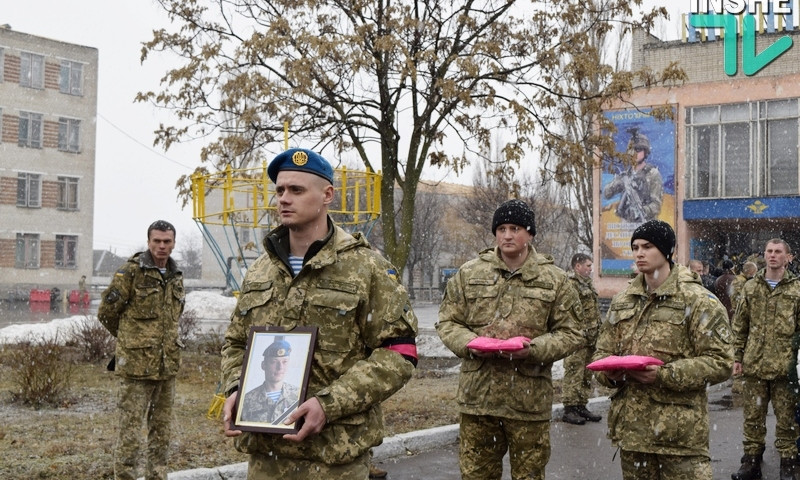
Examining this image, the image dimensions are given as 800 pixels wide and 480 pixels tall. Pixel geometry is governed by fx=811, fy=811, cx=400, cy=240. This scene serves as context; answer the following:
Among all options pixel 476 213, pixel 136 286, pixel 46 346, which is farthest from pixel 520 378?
pixel 476 213

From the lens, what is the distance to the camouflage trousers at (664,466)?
441 cm

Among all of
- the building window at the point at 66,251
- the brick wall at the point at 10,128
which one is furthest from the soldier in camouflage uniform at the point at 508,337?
the brick wall at the point at 10,128

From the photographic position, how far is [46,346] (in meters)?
10.9

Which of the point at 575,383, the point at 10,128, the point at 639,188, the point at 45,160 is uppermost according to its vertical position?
the point at 10,128

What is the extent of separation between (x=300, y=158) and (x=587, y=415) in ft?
24.5

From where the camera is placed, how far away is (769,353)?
7.02 metres

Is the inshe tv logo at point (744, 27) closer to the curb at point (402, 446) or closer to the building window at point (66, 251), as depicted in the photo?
the curb at point (402, 446)

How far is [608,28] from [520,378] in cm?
882

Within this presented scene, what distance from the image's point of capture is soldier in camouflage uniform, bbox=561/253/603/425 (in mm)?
9773

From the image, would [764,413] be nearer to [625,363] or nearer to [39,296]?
[625,363]

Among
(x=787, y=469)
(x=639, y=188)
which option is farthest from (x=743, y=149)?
(x=787, y=469)

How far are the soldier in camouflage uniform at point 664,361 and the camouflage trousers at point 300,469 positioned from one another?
194 centimetres

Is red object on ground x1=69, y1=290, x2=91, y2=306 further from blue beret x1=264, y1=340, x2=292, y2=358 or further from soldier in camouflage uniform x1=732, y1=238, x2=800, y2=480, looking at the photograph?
blue beret x1=264, y1=340, x2=292, y2=358

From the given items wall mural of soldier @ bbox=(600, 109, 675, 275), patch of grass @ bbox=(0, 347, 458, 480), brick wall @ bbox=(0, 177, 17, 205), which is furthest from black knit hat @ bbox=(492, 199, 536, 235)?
brick wall @ bbox=(0, 177, 17, 205)
